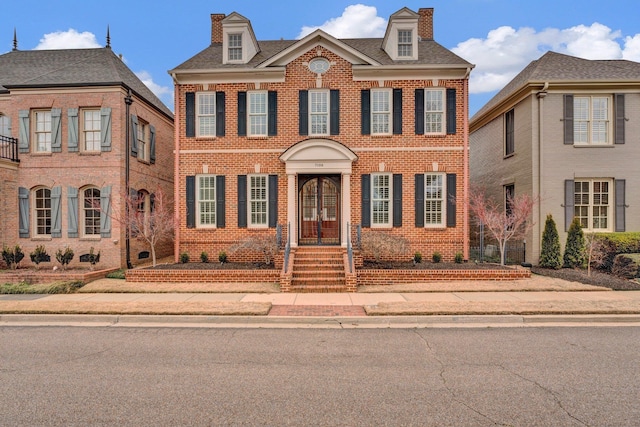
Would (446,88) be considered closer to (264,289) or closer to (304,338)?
(264,289)

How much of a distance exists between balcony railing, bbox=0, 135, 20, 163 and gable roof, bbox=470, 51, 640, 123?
1988 cm

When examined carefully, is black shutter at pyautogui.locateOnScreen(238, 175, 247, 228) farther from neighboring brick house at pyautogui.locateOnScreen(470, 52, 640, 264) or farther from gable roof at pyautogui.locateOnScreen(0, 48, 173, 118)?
neighboring brick house at pyautogui.locateOnScreen(470, 52, 640, 264)

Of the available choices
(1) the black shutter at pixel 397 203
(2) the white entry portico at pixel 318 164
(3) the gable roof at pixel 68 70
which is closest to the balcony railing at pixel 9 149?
(3) the gable roof at pixel 68 70

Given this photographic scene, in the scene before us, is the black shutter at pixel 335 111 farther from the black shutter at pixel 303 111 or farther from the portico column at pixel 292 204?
the portico column at pixel 292 204

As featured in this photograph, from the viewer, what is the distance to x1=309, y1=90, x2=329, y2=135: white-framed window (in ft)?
44.6

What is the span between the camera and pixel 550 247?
12.9 metres

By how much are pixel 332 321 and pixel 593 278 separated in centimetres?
898

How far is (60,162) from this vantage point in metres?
13.4

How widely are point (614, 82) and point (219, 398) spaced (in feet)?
55.6

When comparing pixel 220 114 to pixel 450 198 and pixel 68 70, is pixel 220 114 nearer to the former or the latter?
pixel 68 70

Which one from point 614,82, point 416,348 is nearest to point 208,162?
point 416,348

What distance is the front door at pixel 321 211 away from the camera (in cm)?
1387

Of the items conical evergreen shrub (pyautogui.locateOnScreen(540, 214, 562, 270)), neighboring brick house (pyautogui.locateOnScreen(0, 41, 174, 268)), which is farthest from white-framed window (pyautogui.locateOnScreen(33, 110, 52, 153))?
conical evergreen shrub (pyautogui.locateOnScreen(540, 214, 562, 270))

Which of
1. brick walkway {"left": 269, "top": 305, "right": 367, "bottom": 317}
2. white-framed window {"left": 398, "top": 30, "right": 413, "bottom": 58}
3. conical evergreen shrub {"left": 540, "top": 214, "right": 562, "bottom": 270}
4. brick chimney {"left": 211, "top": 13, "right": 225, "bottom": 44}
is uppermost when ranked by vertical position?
brick chimney {"left": 211, "top": 13, "right": 225, "bottom": 44}
